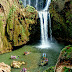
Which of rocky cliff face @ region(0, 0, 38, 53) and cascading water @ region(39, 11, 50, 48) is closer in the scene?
rocky cliff face @ region(0, 0, 38, 53)

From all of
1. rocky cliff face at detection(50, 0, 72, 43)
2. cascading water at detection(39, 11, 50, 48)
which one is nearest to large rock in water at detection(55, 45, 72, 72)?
rocky cliff face at detection(50, 0, 72, 43)

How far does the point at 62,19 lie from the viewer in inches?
616

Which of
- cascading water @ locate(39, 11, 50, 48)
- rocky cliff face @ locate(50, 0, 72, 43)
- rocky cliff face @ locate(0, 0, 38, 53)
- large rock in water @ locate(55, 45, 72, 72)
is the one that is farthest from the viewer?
cascading water @ locate(39, 11, 50, 48)

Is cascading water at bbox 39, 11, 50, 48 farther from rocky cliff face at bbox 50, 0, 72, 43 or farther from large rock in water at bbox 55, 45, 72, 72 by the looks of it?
large rock in water at bbox 55, 45, 72, 72

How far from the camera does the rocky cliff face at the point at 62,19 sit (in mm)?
14372

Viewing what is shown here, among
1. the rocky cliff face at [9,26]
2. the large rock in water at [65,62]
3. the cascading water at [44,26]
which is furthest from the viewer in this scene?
the cascading water at [44,26]

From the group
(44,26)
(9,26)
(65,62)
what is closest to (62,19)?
(44,26)

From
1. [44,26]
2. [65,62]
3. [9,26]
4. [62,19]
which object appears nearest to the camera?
[65,62]

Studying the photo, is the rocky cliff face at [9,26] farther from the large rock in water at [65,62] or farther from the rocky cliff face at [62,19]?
the large rock in water at [65,62]

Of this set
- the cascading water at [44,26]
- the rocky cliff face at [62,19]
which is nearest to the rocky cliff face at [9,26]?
the cascading water at [44,26]

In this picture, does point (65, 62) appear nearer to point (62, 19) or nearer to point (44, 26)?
point (62, 19)

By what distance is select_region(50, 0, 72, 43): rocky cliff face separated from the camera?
47.2ft

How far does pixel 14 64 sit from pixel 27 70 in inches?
61.1

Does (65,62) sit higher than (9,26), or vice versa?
(9,26)
